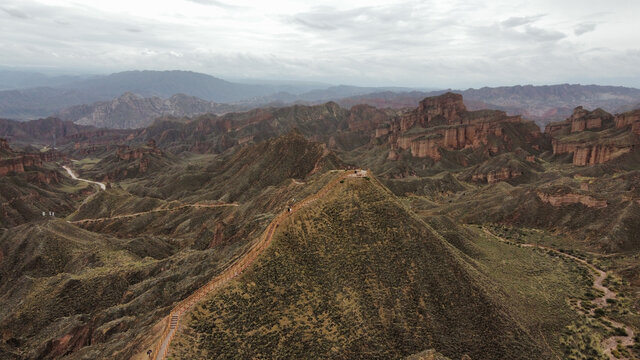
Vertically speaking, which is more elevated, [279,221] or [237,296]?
[279,221]

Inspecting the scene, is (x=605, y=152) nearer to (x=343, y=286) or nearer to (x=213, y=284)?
(x=343, y=286)

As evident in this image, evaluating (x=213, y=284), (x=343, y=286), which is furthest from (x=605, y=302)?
(x=213, y=284)

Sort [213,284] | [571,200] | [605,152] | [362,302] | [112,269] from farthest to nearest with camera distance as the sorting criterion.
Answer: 1. [605,152]
2. [571,200]
3. [112,269]
4. [362,302]
5. [213,284]

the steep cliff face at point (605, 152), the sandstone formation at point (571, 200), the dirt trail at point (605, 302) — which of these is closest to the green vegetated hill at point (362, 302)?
the dirt trail at point (605, 302)

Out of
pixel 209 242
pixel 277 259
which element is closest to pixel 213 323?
pixel 277 259

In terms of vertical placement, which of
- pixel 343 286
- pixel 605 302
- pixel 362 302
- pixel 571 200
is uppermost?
pixel 343 286

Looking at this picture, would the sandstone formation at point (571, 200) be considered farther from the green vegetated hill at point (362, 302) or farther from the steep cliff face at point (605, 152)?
the steep cliff face at point (605, 152)

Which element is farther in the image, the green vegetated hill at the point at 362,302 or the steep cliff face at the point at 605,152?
the steep cliff face at the point at 605,152

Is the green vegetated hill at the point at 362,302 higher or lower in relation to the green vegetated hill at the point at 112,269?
higher

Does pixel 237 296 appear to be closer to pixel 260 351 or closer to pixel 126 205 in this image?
pixel 260 351
